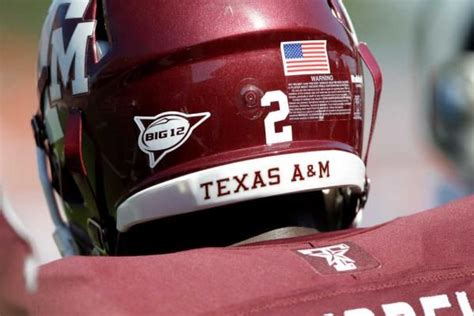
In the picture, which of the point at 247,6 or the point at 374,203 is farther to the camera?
the point at 374,203

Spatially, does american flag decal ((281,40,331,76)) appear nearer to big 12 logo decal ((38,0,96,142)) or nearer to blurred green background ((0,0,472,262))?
big 12 logo decal ((38,0,96,142))

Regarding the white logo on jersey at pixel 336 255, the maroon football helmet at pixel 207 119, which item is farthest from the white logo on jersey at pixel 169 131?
the white logo on jersey at pixel 336 255

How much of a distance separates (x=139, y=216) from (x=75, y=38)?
0.85ft

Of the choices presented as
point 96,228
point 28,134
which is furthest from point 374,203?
point 96,228

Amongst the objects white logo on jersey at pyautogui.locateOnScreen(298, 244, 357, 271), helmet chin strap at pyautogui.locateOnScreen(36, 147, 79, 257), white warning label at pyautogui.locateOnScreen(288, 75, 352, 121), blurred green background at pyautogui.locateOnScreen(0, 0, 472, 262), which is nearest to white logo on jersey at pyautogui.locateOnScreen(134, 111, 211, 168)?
white warning label at pyautogui.locateOnScreen(288, 75, 352, 121)

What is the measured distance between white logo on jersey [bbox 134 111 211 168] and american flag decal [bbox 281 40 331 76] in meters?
0.12

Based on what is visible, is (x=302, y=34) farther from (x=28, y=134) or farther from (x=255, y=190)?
(x=28, y=134)

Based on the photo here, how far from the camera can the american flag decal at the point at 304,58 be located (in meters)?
1.13

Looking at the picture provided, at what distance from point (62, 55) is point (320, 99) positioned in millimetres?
343

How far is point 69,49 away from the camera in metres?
1.21

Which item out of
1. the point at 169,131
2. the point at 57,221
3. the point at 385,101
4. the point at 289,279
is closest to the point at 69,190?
the point at 57,221

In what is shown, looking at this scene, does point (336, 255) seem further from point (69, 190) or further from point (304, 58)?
point (69, 190)

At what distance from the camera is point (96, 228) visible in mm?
1215

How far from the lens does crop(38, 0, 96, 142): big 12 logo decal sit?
1182 millimetres
